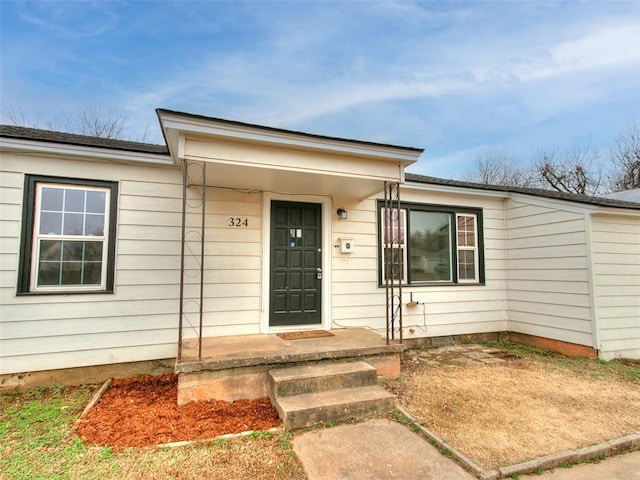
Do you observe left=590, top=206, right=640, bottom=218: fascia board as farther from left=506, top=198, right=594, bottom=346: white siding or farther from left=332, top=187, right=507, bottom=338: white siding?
left=332, top=187, right=507, bottom=338: white siding

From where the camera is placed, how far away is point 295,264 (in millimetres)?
4859

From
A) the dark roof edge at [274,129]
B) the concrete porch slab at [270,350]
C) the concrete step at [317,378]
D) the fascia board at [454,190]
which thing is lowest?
the concrete step at [317,378]

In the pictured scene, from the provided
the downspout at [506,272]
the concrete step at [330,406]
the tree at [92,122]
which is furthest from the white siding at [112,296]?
the tree at [92,122]

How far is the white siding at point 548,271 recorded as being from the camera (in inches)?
197

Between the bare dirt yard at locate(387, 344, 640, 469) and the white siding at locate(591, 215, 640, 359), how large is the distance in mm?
415

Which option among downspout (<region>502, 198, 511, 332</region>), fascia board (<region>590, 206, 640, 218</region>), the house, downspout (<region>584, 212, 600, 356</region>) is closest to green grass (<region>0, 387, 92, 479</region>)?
the house

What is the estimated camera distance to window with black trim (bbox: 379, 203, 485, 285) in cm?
555

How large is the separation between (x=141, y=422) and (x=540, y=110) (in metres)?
14.3

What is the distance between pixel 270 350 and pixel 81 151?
3.33 m

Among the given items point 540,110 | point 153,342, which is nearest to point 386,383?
point 153,342

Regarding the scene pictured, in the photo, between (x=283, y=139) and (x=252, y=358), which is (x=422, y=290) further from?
(x=283, y=139)

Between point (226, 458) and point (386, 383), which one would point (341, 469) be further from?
point (386, 383)

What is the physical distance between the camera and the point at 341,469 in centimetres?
219

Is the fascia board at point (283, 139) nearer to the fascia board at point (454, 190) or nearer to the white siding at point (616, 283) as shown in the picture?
the fascia board at point (454, 190)
